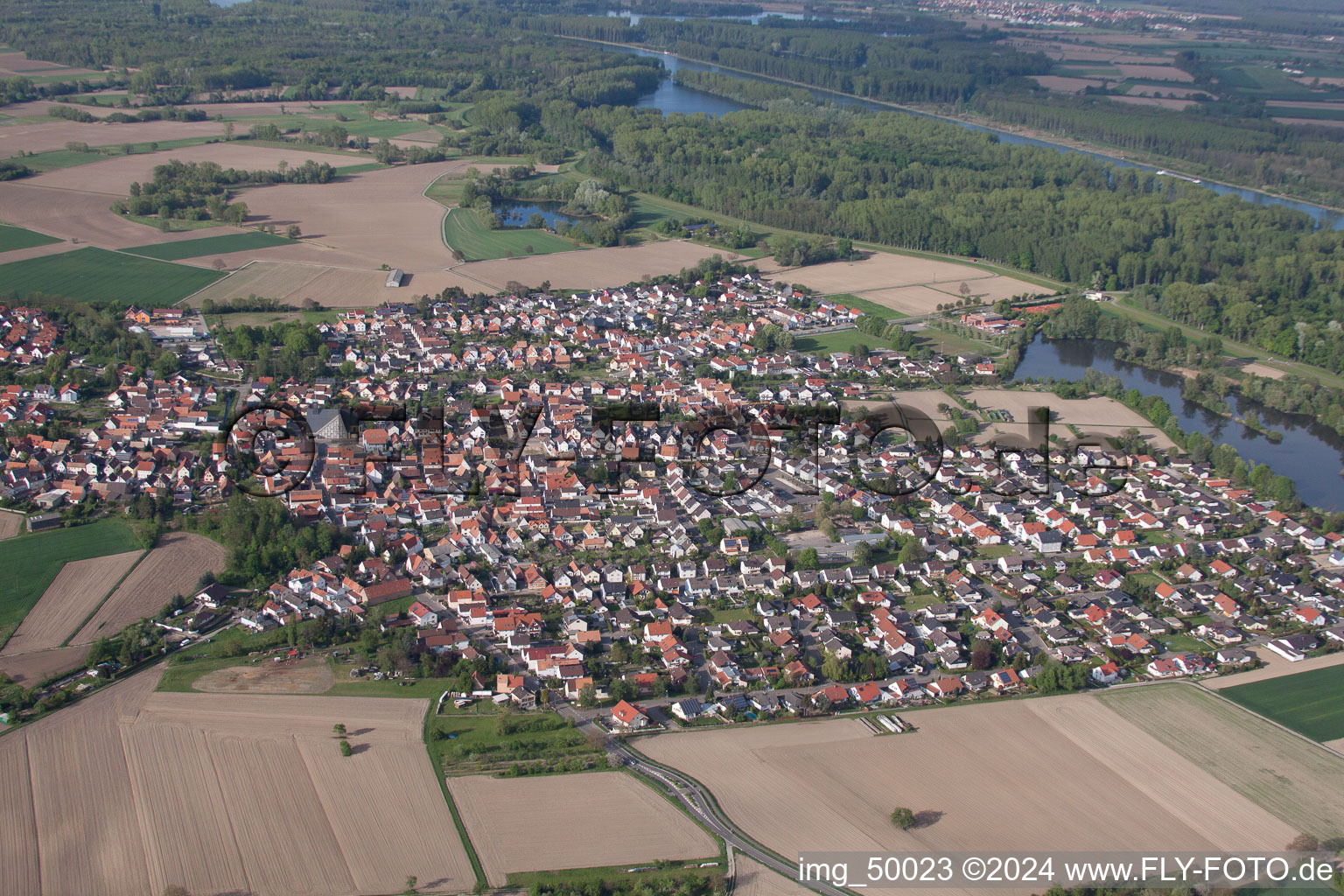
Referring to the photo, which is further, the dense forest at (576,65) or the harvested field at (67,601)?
the dense forest at (576,65)

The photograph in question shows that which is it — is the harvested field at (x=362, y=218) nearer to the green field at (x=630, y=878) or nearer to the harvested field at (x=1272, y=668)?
the green field at (x=630, y=878)

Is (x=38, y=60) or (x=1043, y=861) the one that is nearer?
(x=1043, y=861)

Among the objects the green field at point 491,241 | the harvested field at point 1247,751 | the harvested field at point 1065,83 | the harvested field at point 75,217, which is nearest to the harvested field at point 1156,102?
the harvested field at point 1065,83

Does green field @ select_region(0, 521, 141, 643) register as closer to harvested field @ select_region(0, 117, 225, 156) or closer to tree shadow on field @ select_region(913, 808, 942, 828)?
tree shadow on field @ select_region(913, 808, 942, 828)

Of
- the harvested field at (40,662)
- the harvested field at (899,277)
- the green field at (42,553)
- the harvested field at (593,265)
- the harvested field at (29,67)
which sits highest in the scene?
the harvested field at (29,67)

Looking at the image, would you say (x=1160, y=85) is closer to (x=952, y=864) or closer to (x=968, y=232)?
(x=968, y=232)

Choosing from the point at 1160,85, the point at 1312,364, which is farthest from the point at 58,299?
the point at 1160,85
